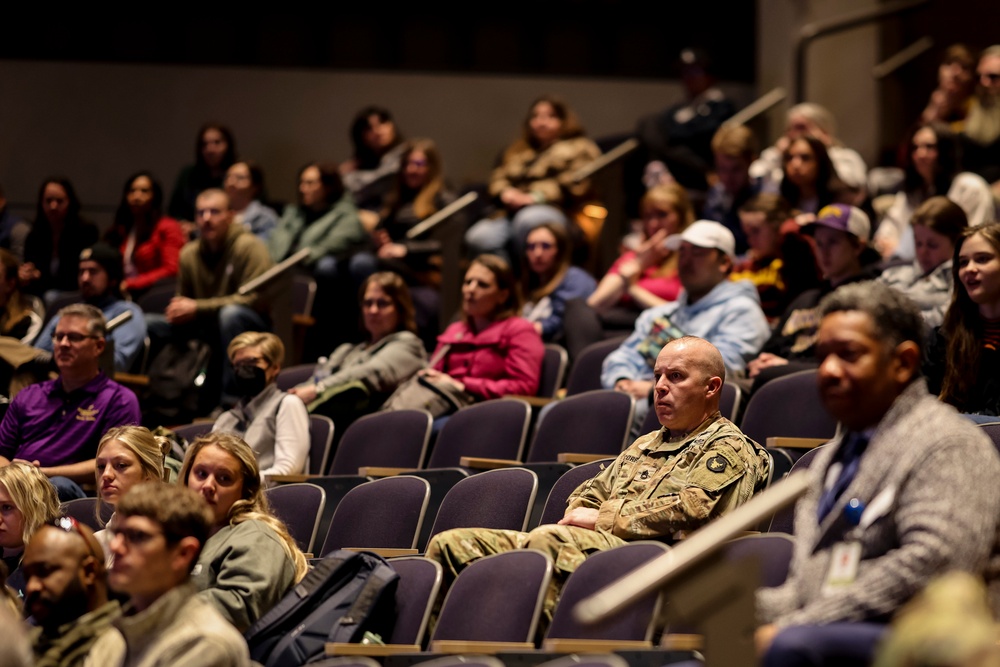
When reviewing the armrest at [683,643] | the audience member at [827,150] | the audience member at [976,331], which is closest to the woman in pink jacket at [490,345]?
the audience member at [827,150]

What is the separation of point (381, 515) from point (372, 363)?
1399mm

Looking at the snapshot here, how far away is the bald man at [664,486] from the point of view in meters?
3.11

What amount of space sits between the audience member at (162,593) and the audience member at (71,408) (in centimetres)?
208

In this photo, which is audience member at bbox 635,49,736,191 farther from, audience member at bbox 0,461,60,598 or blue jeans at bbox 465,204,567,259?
audience member at bbox 0,461,60,598

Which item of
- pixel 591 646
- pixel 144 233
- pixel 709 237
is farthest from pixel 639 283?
pixel 591 646

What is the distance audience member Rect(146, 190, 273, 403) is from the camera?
5.82 metres

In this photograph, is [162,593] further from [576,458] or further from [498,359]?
[498,359]

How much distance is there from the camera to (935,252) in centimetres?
431

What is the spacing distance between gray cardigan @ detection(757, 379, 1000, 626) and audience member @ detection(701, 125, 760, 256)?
12.3ft

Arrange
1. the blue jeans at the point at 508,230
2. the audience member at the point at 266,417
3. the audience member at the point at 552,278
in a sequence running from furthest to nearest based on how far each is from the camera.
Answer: the blue jeans at the point at 508,230, the audience member at the point at 552,278, the audience member at the point at 266,417

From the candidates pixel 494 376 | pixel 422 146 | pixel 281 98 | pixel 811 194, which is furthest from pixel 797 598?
pixel 281 98

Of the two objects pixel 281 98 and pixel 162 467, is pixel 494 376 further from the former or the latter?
pixel 281 98

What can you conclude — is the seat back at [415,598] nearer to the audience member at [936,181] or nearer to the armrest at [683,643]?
the armrest at [683,643]

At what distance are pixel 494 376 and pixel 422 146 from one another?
1.94 m
